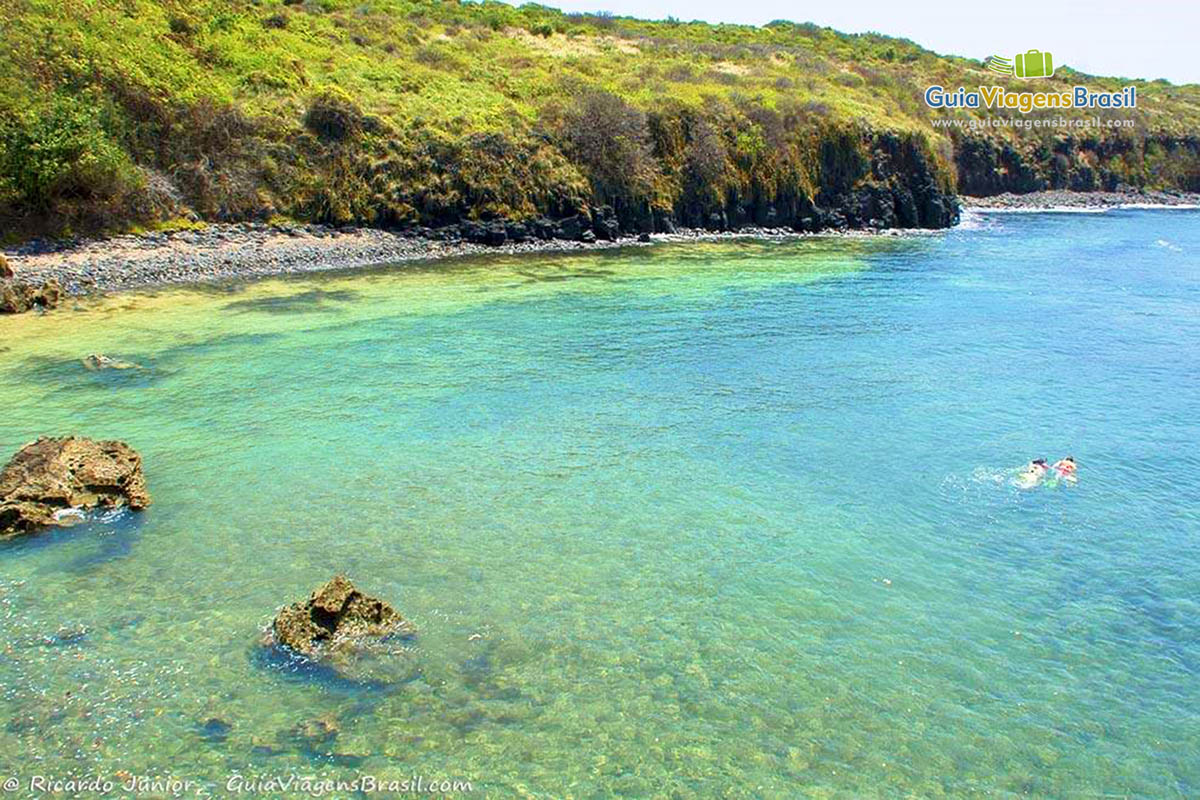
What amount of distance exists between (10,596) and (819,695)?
11590 mm

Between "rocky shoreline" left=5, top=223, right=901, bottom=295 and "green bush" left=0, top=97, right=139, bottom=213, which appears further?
"green bush" left=0, top=97, right=139, bottom=213

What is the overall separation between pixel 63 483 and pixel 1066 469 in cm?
1904

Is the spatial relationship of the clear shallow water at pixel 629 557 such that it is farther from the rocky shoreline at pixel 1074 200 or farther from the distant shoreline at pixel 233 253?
the rocky shoreline at pixel 1074 200

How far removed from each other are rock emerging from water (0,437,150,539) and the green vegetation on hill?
25.3 m

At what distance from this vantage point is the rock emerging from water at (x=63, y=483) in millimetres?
14977

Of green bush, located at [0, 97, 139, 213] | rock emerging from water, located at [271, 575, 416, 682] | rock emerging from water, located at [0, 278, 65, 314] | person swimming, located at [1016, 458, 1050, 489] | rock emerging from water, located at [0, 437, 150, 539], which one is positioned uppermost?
green bush, located at [0, 97, 139, 213]

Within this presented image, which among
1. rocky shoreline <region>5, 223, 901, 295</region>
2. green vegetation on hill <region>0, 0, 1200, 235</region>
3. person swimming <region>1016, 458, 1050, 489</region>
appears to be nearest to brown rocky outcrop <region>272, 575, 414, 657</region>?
person swimming <region>1016, 458, 1050, 489</region>

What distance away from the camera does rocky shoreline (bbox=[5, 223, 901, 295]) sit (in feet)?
112

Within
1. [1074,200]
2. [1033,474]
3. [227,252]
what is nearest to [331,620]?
[1033,474]

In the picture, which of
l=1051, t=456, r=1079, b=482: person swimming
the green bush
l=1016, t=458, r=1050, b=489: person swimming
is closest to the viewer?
l=1016, t=458, r=1050, b=489: person swimming
